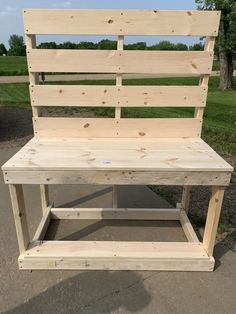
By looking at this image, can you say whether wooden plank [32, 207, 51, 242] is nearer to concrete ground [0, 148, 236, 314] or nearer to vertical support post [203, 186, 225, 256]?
concrete ground [0, 148, 236, 314]

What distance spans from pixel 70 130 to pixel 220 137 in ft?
12.6

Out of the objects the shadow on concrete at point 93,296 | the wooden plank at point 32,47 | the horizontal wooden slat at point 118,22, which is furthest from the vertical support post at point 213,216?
the wooden plank at point 32,47

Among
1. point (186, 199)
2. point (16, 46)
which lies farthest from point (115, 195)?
point (16, 46)

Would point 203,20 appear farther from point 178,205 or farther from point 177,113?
point 177,113

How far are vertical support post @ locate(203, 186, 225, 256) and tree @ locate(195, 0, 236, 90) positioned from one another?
15.1m

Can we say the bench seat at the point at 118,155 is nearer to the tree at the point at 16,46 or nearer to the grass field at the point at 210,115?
the grass field at the point at 210,115

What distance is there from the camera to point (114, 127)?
3.05 m

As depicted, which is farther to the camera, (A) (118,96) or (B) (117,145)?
(A) (118,96)

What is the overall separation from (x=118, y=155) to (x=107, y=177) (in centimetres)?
29

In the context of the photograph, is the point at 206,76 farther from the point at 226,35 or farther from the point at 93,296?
the point at 226,35

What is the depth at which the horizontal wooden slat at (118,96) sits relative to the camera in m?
2.94

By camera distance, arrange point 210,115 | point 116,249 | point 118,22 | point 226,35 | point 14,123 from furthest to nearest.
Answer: point 226,35, point 210,115, point 14,123, point 118,22, point 116,249

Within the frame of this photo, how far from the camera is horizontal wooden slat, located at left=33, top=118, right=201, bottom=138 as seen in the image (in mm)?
3021

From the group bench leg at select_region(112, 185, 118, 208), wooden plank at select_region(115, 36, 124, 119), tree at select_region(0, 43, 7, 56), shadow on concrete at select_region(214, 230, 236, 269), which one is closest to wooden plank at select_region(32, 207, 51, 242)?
bench leg at select_region(112, 185, 118, 208)
